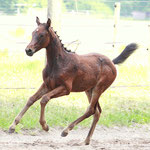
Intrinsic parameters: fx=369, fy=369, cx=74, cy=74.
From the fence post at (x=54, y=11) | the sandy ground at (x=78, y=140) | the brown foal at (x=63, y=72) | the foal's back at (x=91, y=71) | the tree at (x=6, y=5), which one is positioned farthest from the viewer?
the tree at (x=6, y=5)

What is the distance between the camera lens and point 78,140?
6031mm

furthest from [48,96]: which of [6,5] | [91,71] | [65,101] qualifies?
[6,5]

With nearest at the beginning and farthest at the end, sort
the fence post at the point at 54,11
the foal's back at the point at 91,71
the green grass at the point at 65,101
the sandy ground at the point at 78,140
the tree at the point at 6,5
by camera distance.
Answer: the foal's back at the point at 91,71, the sandy ground at the point at 78,140, the green grass at the point at 65,101, the fence post at the point at 54,11, the tree at the point at 6,5

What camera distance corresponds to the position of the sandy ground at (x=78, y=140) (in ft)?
18.1

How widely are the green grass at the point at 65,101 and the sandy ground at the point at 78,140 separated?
214 millimetres

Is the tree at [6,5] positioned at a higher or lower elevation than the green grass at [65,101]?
higher

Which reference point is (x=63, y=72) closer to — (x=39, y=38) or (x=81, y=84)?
(x=81, y=84)

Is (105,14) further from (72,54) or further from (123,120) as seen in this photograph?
(72,54)

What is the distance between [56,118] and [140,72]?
3622 millimetres

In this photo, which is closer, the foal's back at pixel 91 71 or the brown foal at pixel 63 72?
the brown foal at pixel 63 72

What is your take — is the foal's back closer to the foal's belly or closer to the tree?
the foal's belly

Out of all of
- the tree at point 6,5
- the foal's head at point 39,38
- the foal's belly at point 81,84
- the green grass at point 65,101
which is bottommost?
the green grass at point 65,101

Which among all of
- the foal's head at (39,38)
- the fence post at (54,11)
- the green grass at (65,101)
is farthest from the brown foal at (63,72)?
the fence post at (54,11)

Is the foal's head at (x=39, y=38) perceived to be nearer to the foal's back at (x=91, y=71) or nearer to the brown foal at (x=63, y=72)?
the brown foal at (x=63, y=72)
